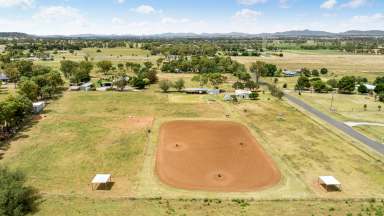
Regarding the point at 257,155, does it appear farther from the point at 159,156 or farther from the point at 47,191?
the point at 47,191

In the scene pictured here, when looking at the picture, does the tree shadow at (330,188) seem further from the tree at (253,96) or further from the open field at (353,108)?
the tree at (253,96)

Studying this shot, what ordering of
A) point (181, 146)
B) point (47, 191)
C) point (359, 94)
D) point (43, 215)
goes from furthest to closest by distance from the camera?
point (359, 94) → point (181, 146) → point (47, 191) → point (43, 215)

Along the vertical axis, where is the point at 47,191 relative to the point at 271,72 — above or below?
below

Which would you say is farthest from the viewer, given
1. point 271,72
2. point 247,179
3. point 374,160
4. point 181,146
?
point 271,72

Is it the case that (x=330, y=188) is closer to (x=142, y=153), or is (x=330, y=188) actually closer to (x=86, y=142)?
(x=142, y=153)

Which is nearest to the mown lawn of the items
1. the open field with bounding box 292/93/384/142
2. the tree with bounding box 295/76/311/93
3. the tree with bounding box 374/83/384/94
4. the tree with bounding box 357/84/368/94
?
the open field with bounding box 292/93/384/142

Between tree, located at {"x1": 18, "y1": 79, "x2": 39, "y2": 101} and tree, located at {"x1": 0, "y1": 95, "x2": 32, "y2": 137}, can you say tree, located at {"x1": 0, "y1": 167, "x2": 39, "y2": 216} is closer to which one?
tree, located at {"x1": 0, "y1": 95, "x2": 32, "y2": 137}

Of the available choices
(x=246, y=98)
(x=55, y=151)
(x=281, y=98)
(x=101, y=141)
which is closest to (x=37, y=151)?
(x=55, y=151)
